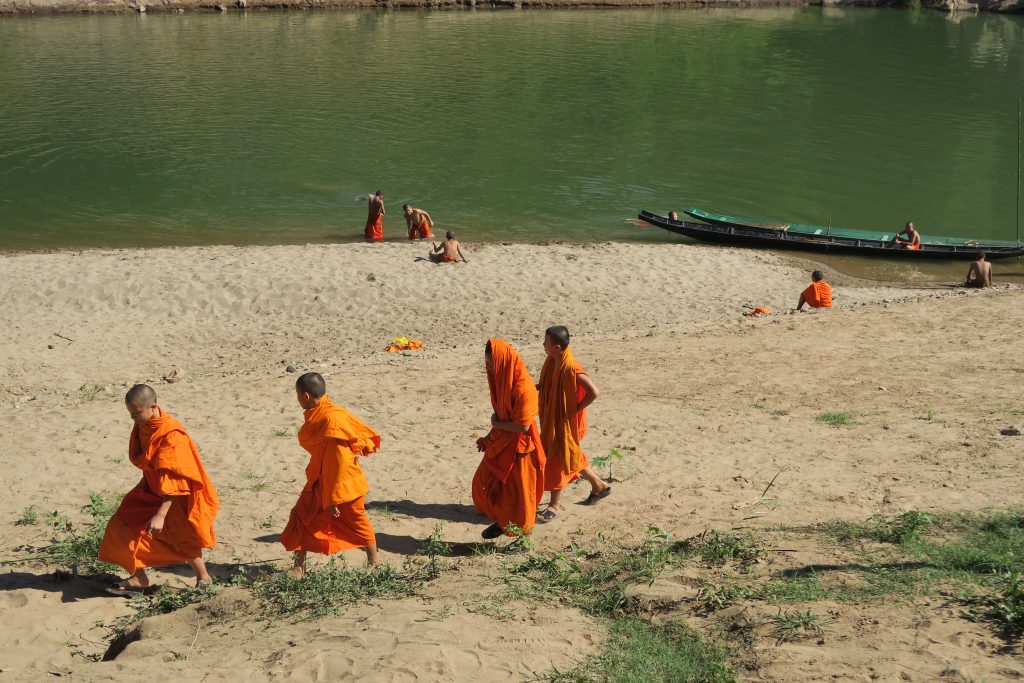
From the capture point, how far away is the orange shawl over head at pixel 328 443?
21.5 ft

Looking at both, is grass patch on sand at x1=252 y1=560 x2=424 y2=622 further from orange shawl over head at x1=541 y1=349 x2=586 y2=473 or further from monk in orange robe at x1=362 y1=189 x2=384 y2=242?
monk in orange robe at x1=362 y1=189 x2=384 y2=242

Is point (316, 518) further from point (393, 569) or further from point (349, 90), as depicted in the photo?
point (349, 90)

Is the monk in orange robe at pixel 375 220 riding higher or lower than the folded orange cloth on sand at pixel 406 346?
higher

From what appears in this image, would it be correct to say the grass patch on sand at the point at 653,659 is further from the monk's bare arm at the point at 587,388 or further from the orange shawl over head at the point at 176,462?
the orange shawl over head at the point at 176,462

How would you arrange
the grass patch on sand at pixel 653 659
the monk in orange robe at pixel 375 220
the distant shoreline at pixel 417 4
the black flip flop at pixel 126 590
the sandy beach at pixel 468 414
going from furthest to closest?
the distant shoreline at pixel 417 4 < the monk in orange robe at pixel 375 220 < the black flip flop at pixel 126 590 < the sandy beach at pixel 468 414 < the grass patch on sand at pixel 653 659

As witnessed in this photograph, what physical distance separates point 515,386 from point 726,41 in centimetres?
4383

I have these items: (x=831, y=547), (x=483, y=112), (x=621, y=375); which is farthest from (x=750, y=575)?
(x=483, y=112)

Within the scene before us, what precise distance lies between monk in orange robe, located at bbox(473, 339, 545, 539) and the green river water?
13.4 meters

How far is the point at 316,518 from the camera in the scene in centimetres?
669

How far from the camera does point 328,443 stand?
6586 mm

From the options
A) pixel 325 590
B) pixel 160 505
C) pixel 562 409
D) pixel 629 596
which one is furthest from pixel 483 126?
pixel 629 596

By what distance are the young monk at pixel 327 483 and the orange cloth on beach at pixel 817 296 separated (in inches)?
400

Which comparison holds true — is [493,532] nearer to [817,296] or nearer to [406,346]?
[406,346]

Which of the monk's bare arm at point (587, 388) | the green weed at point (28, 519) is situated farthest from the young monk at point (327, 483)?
the green weed at point (28, 519)
